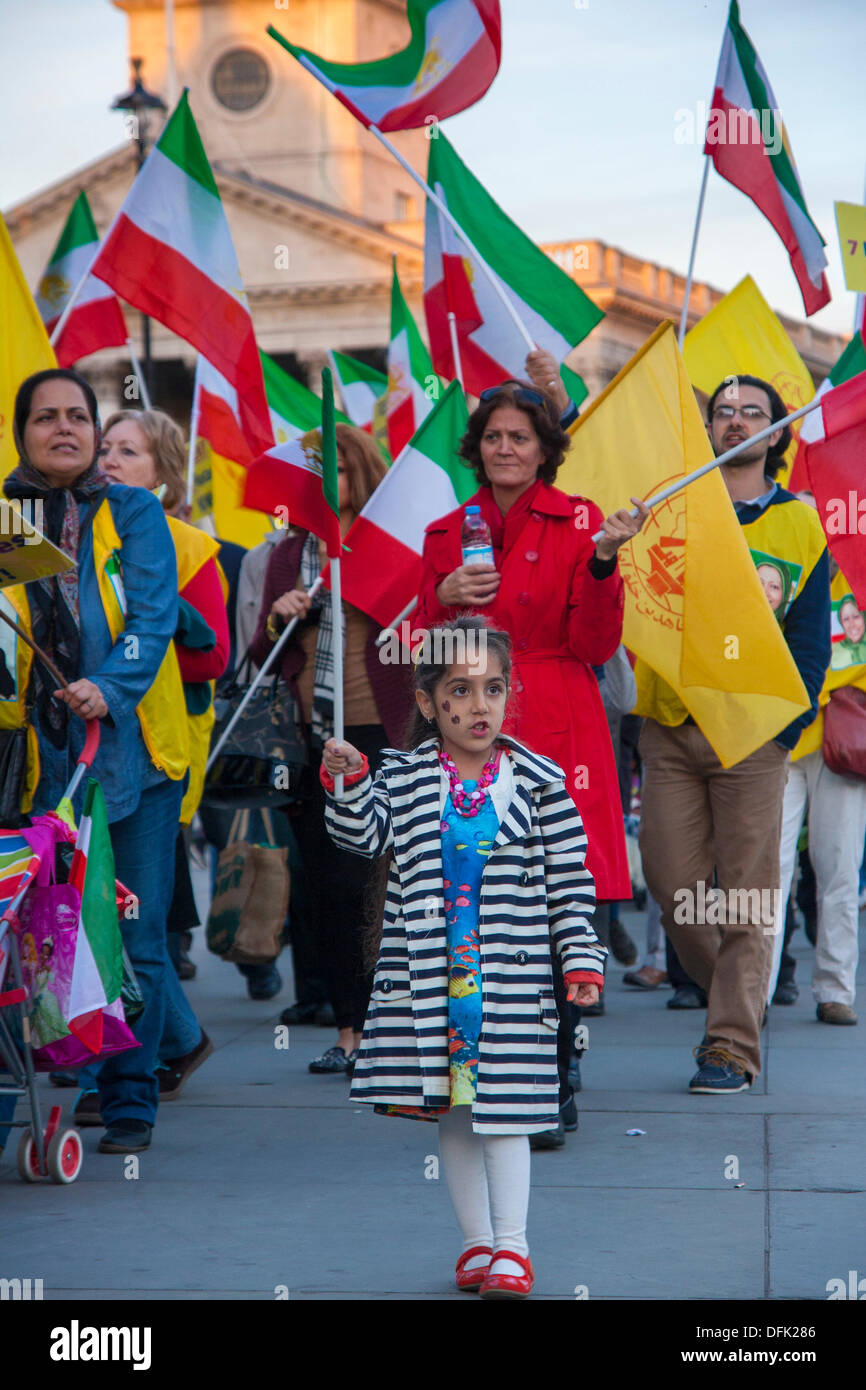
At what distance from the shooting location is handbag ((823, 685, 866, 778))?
745cm

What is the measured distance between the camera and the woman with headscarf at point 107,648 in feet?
16.6

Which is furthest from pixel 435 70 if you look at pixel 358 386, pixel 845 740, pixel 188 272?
pixel 358 386

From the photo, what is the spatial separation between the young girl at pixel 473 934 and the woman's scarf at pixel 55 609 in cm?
133

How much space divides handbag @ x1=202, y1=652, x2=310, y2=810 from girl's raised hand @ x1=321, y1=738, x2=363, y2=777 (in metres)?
2.71

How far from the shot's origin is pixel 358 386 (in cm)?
1305

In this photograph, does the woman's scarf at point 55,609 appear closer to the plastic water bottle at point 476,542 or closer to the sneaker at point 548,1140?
the plastic water bottle at point 476,542

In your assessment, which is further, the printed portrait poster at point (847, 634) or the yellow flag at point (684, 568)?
the printed portrait poster at point (847, 634)

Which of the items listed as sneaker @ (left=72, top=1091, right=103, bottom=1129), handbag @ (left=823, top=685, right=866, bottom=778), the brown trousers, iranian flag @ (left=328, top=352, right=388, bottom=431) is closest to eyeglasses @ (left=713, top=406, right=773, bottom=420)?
the brown trousers

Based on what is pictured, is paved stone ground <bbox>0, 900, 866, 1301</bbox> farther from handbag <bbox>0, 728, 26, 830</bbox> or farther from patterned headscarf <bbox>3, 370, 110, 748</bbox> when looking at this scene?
patterned headscarf <bbox>3, 370, 110, 748</bbox>

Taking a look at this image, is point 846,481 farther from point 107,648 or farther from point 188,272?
point 188,272

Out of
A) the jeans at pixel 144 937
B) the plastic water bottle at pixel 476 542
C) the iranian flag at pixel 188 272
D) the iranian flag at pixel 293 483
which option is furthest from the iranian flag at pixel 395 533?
the iranian flag at pixel 188 272

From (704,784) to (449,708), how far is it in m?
2.34

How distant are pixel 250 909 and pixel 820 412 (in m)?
2.78
